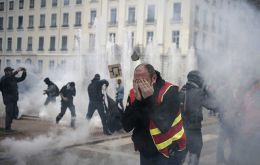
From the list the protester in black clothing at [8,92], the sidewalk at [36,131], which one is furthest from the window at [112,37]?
the protester in black clothing at [8,92]

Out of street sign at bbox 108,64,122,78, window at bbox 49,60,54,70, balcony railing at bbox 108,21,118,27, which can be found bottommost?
street sign at bbox 108,64,122,78

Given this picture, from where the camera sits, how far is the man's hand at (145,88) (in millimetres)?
3297

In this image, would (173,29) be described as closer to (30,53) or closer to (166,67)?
(166,67)

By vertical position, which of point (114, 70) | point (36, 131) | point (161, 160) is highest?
point (114, 70)

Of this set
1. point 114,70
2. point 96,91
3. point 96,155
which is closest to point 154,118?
point 96,155

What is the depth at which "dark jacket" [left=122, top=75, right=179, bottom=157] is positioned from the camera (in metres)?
3.38

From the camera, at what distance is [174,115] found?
11.4ft

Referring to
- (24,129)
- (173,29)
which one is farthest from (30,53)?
(24,129)

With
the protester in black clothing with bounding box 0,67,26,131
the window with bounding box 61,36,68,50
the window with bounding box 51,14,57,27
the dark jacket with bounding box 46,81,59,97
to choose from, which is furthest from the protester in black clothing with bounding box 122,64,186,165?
the window with bounding box 61,36,68,50

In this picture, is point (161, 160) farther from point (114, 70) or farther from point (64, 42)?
point (64, 42)

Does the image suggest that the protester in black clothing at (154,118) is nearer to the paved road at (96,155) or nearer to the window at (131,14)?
the paved road at (96,155)

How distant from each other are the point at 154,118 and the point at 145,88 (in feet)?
0.93

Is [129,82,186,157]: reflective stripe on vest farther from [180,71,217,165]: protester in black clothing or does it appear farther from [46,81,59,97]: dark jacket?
[46,81,59,97]: dark jacket

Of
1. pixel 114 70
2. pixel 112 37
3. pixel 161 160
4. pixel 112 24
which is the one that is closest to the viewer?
pixel 161 160
